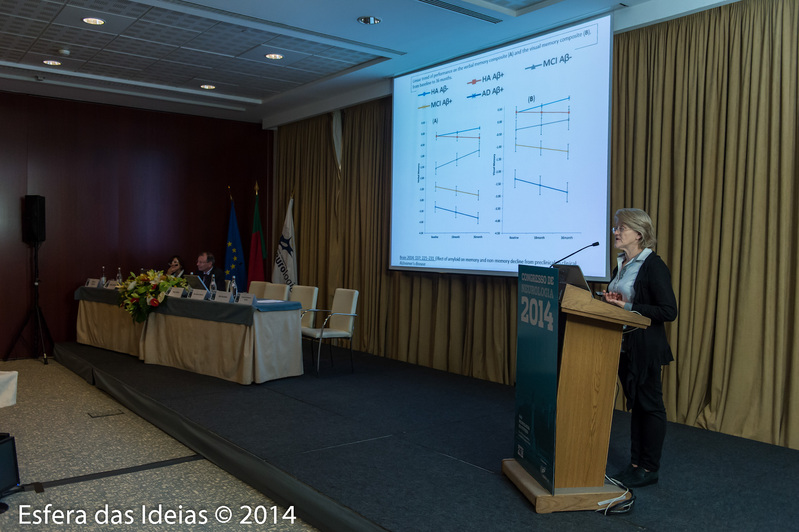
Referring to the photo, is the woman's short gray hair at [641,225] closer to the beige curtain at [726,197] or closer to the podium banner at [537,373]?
the podium banner at [537,373]

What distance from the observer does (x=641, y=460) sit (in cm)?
331

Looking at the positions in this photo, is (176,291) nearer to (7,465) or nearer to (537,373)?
(7,465)

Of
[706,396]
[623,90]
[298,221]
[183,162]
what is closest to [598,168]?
[623,90]

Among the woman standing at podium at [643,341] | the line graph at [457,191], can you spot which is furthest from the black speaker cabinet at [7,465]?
the line graph at [457,191]

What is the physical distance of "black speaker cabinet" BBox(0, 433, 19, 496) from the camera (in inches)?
132

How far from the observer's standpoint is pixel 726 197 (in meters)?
4.48

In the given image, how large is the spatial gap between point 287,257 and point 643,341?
663 cm

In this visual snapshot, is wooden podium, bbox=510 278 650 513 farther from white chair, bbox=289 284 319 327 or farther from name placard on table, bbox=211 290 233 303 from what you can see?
white chair, bbox=289 284 319 327

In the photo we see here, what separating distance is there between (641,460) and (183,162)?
767 cm

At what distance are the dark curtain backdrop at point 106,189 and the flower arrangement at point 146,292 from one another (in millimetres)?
2304

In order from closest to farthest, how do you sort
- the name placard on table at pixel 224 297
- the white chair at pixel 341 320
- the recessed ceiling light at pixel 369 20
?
the recessed ceiling light at pixel 369 20 → the name placard on table at pixel 224 297 → the white chair at pixel 341 320

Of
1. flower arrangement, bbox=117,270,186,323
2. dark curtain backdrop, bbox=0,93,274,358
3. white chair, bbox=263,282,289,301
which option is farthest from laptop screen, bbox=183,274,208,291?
dark curtain backdrop, bbox=0,93,274,358

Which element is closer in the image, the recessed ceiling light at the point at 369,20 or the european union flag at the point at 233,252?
the recessed ceiling light at the point at 369,20

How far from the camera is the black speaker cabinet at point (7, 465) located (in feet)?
11.0
